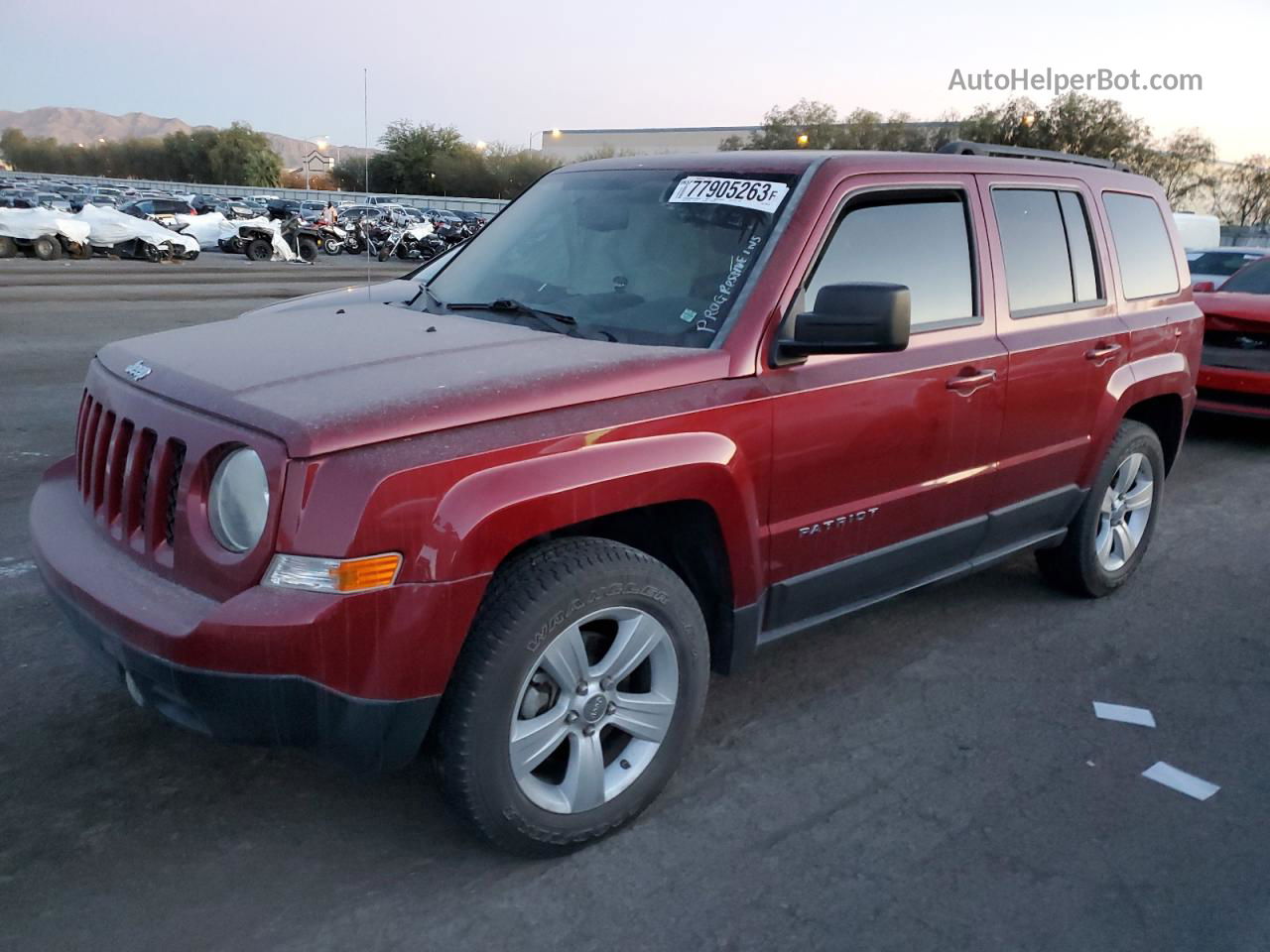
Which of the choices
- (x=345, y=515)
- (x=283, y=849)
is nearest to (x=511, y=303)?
(x=345, y=515)

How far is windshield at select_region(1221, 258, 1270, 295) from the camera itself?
32.8 ft

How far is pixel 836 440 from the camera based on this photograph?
3.54 m

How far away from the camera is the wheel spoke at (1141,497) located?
5.28 m

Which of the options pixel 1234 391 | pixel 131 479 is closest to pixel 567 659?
pixel 131 479

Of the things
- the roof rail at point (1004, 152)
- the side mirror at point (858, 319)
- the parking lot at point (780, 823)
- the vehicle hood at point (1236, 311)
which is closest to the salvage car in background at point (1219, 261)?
the vehicle hood at point (1236, 311)

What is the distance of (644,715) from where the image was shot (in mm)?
3150

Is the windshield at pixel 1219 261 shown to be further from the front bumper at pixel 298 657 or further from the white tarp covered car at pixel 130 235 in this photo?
the white tarp covered car at pixel 130 235

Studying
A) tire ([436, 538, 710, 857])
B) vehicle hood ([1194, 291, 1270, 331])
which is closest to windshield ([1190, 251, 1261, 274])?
vehicle hood ([1194, 291, 1270, 331])

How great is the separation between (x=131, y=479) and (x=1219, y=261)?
46.2ft

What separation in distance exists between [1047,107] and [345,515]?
5517 cm

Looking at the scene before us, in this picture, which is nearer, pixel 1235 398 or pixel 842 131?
pixel 1235 398

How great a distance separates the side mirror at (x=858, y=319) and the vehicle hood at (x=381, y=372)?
0.29 meters

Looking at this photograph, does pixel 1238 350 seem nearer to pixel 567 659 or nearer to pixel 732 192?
pixel 732 192

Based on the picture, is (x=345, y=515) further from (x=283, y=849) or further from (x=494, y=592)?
(x=283, y=849)
